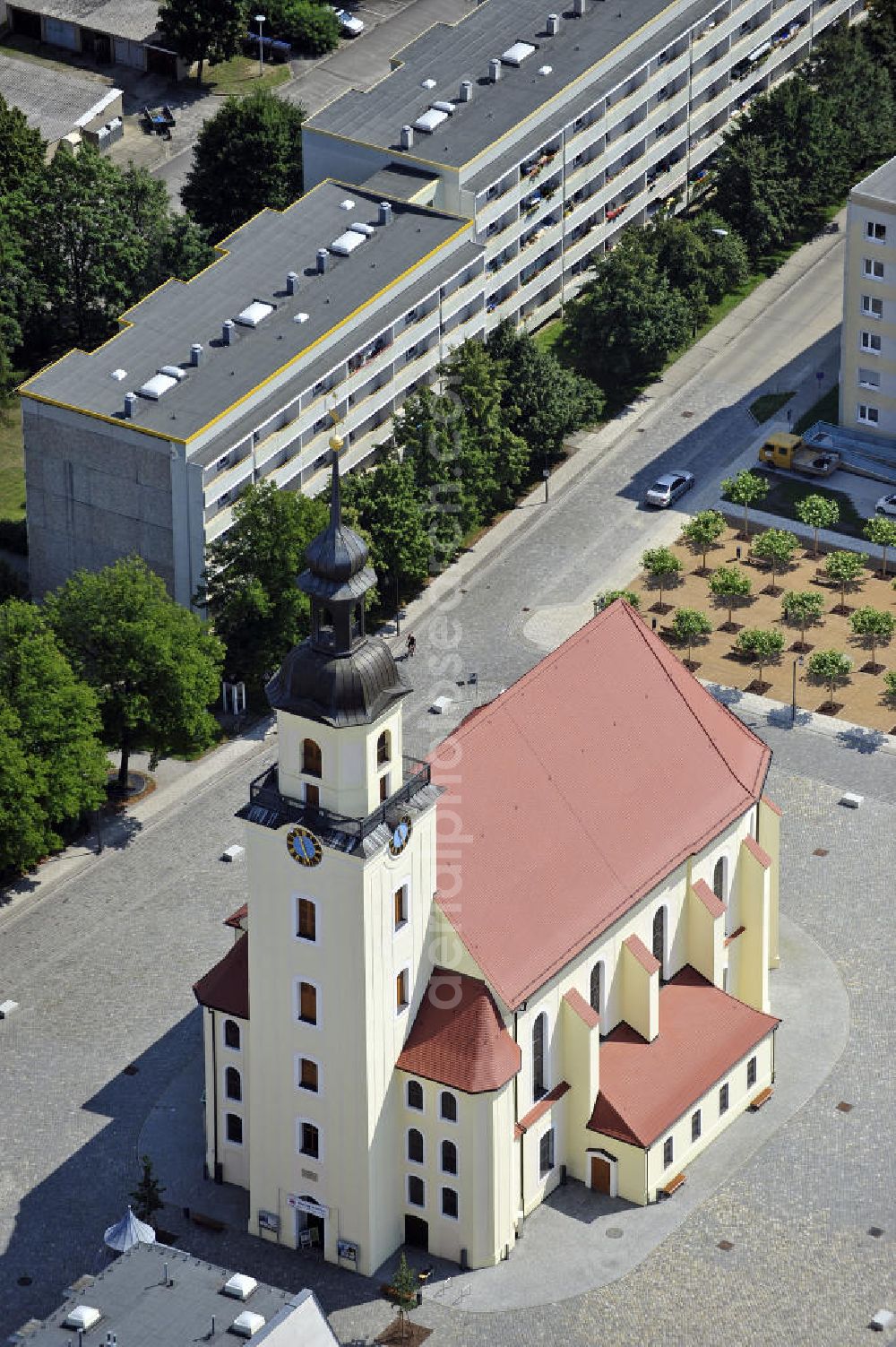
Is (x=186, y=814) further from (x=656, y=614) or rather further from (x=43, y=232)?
(x=43, y=232)

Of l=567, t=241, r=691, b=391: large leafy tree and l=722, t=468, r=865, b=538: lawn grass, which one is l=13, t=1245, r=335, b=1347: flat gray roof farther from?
l=567, t=241, r=691, b=391: large leafy tree

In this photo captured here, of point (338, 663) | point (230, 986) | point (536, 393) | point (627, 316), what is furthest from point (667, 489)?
point (338, 663)

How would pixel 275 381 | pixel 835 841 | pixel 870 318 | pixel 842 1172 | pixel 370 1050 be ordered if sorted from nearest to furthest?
pixel 370 1050
pixel 842 1172
pixel 835 841
pixel 275 381
pixel 870 318

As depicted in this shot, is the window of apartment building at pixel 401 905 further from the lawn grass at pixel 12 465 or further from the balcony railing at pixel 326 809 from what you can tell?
the lawn grass at pixel 12 465

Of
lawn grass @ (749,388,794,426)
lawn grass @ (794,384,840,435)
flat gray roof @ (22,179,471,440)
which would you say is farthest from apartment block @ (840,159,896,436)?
flat gray roof @ (22,179,471,440)

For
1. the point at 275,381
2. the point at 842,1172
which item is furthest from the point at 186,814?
the point at 842,1172

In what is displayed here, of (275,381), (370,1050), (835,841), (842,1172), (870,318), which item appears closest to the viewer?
(370,1050)

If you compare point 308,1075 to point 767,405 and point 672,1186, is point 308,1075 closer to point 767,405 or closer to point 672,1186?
point 672,1186
